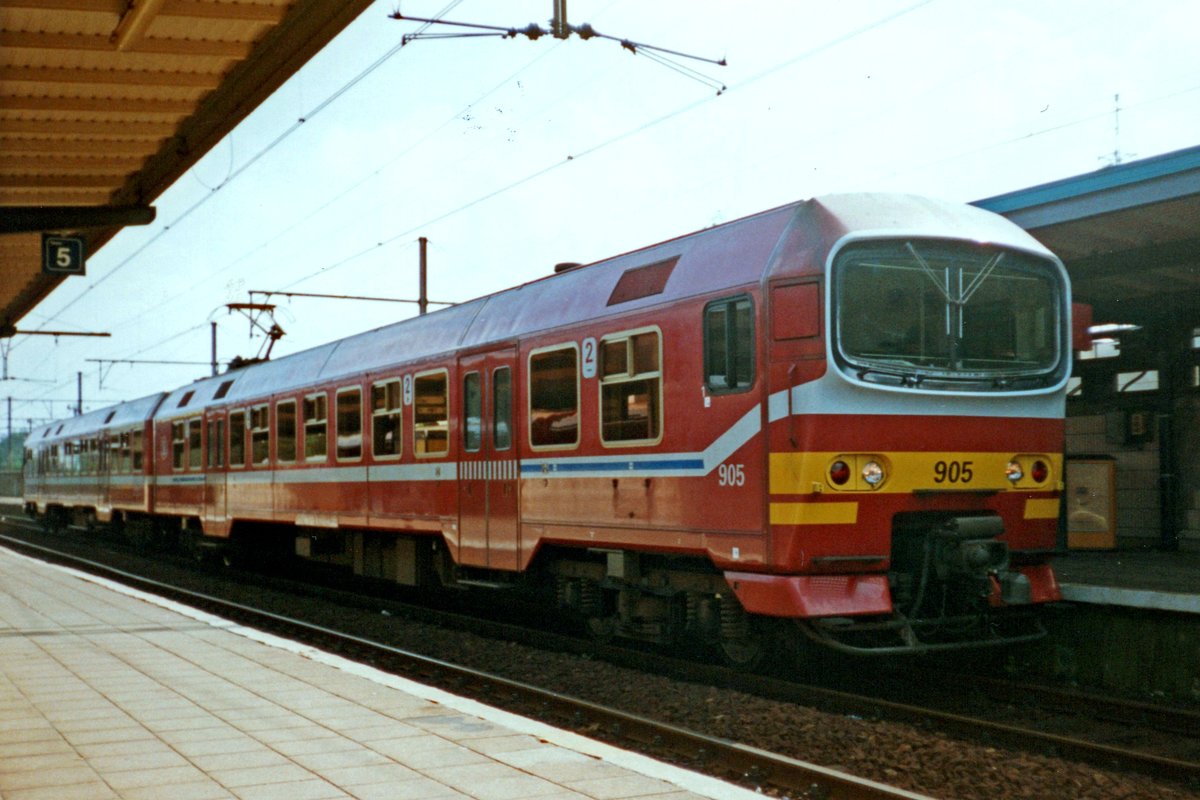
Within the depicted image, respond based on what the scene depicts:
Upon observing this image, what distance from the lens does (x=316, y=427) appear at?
16.1 metres

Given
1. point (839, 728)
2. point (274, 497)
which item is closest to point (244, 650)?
point (839, 728)

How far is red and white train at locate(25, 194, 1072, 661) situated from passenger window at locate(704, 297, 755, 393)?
17 mm

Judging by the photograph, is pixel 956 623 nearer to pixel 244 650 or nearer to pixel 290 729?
pixel 290 729

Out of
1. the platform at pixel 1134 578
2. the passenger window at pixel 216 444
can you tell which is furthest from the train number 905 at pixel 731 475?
the passenger window at pixel 216 444

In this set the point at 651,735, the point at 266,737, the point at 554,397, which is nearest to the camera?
Result: the point at 266,737

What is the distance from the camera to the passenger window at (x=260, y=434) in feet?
58.3

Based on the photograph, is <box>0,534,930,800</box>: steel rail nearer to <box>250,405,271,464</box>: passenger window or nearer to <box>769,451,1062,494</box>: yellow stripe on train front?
<box>769,451,1062,494</box>: yellow stripe on train front

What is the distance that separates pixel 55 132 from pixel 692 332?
18.6ft

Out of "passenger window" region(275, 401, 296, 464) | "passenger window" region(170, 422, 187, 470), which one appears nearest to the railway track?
"passenger window" region(275, 401, 296, 464)

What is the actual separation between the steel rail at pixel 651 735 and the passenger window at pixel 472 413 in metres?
2.22

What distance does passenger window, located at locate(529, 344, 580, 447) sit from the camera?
10336 millimetres

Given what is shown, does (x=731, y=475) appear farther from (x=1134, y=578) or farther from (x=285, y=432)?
(x=285, y=432)

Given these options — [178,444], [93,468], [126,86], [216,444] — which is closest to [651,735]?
[126,86]

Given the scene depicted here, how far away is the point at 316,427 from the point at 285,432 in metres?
1.29
